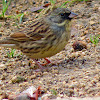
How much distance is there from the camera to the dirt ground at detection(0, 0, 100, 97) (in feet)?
11.6

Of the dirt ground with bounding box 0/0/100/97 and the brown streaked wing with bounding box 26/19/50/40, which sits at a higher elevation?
the brown streaked wing with bounding box 26/19/50/40

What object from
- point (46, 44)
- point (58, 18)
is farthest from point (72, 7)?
point (46, 44)

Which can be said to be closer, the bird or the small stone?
the bird

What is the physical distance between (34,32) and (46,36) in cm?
29

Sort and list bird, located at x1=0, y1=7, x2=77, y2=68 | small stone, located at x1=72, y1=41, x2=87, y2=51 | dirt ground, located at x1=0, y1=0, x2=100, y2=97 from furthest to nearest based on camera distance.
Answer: small stone, located at x1=72, y1=41, x2=87, y2=51 < bird, located at x1=0, y1=7, x2=77, y2=68 < dirt ground, located at x1=0, y1=0, x2=100, y2=97

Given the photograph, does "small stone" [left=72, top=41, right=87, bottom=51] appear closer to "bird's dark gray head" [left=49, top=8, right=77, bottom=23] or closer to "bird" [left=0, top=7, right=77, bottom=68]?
"bird" [left=0, top=7, right=77, bottom=68]

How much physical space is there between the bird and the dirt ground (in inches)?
14.1

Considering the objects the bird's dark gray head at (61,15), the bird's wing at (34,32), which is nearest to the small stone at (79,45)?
the bird's dark gray head at (61,15)

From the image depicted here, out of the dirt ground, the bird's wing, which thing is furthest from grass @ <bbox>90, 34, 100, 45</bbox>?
the bird's wing

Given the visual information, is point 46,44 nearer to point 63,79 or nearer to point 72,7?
point 63,79

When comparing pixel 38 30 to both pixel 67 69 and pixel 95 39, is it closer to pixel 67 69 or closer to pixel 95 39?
pixel 67 69

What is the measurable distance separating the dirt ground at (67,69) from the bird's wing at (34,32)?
53cm

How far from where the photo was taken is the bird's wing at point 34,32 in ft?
14.3

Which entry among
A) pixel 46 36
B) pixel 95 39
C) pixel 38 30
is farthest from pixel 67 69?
pixel 95 39
